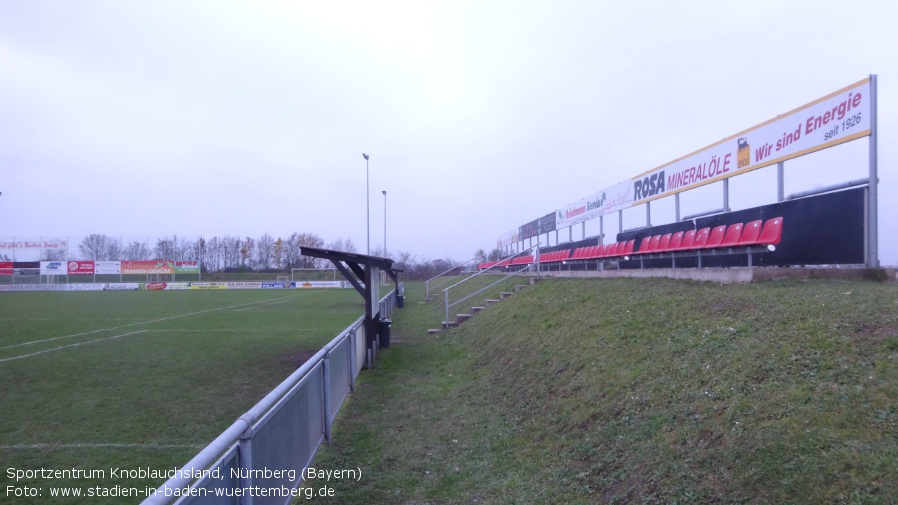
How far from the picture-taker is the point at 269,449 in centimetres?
435

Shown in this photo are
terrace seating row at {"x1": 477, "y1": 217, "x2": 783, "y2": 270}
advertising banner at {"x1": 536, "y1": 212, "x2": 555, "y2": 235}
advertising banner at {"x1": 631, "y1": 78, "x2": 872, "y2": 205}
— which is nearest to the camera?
advertising banner at {"x1": 631, "y1": 78, "x2": 872, "y2": 205}

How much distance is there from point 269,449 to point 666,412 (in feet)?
10.2

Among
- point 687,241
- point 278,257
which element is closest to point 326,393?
point 687,241

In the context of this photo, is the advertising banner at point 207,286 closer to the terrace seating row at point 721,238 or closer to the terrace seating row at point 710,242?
the terrace seating row at point 710,242

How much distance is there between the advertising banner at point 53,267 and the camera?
6662cm

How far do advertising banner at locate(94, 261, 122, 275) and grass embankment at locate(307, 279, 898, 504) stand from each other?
67363 mm

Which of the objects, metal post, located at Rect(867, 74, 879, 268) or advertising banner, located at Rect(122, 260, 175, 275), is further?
advertising banner, located at Rect(122, 260, 175, 275)

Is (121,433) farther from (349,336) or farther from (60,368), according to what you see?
(60,368)

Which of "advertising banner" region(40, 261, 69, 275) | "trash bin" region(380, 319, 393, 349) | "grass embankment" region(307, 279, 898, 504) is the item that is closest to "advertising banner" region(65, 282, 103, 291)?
"advertising banner" region(40, 261, 69, 275)

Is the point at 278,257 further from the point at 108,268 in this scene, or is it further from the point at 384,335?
the point at 384,335

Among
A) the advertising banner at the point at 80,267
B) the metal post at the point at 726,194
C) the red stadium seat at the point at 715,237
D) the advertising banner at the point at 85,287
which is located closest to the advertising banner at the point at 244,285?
the advertising banner at the point at 85,287

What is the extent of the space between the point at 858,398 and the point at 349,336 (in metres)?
6.69

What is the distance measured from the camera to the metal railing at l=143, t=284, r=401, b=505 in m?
2.98

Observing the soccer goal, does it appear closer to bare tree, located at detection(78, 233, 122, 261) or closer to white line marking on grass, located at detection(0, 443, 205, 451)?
bare tree, located at detection(78, 233, 122, 261)
